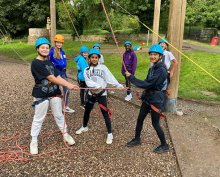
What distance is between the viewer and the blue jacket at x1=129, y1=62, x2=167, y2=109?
163 inches

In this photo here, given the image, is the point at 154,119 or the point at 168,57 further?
the point at 168,57

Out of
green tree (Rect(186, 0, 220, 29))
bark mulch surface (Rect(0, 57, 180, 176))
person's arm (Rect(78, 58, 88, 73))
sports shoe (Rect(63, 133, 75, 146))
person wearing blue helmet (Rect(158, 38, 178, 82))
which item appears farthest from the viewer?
green tree (Rect(186, 0, 220, 29))

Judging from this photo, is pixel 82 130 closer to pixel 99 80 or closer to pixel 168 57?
pixel 99 80

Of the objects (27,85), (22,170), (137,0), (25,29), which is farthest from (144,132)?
(25,29)

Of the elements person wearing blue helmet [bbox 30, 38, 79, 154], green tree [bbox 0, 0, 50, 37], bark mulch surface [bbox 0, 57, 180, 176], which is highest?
green tree [bbox 0, 0, 50, 37]

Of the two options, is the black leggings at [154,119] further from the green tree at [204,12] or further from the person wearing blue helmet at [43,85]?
the green tree at [204,12]

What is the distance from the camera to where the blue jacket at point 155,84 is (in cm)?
414

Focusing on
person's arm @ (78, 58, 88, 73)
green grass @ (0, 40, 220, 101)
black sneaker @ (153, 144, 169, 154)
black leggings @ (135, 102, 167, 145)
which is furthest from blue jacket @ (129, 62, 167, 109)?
green grass @ (0, 40, 220, 101)

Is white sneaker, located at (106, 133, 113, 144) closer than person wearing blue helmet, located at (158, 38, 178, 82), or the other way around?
white sneaker, located at (106, 133, 113, 144)

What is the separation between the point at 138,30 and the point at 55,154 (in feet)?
69.7

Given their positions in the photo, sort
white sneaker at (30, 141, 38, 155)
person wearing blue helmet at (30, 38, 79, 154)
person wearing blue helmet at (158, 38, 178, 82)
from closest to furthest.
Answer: person wearing blue helmet at (30, 38, 79, 154) → white sneaker at (30, 141, 38, 155) → person wearing blue helmet at (158, 38, 178, 82)

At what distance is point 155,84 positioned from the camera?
416 centimetres

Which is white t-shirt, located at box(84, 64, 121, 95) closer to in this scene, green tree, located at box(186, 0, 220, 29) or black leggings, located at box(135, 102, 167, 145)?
black leggings, located at box(135, 102, 167, 145)

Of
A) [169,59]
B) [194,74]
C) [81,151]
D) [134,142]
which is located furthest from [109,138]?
[194,74]
